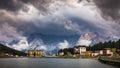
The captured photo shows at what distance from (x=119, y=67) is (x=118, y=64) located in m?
8.27

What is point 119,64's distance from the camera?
9844 centimetres

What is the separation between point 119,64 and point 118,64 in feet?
4.75

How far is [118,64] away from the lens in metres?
99.9

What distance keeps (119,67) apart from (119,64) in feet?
22.6

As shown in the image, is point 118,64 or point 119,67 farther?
point 118,64

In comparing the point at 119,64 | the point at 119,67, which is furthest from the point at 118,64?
the point at 119,67

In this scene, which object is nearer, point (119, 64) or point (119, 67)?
point (119, 67)

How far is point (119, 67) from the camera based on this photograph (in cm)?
9175

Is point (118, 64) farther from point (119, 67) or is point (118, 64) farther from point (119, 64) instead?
point (119, 67)
